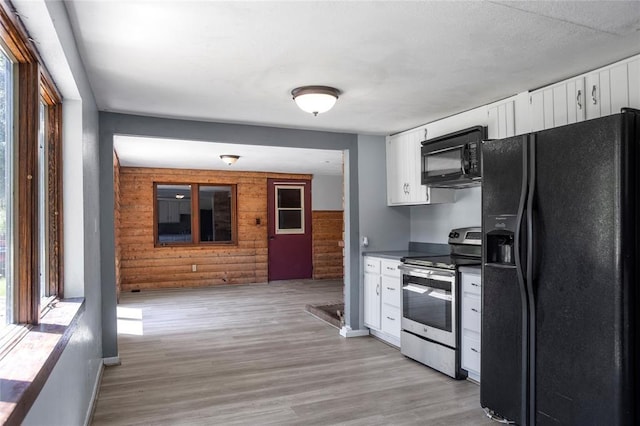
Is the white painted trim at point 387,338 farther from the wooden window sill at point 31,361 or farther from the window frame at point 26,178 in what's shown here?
the window frame at point 26,178

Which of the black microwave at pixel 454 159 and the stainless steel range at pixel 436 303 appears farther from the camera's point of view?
the black microwave at pixel 454 159

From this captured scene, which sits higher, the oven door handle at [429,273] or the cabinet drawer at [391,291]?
the oven door handle at [429,273]

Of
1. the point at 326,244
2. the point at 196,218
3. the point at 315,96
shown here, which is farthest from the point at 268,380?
the point at 326,244

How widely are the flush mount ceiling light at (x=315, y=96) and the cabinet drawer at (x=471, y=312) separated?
69.9 inches

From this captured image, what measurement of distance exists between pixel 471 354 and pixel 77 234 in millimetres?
2790

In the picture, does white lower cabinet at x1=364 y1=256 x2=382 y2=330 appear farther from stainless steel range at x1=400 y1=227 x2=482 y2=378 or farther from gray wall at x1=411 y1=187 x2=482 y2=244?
gray wall at x1=411 y1=187 x2=482 y2=244

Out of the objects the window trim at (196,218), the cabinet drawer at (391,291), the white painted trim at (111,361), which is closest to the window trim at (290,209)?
the window trim at (196,218)

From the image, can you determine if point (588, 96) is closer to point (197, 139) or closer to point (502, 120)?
point (502, 120)

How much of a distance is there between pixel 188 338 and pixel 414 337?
2.35m

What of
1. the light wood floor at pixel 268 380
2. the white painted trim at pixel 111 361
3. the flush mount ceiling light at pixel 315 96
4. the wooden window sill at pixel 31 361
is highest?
the flush mount ceiling light at pixel 315 96

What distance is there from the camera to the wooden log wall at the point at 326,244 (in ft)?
29.7

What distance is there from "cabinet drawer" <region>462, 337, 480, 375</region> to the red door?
5.74 metres

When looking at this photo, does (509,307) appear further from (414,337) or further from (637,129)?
(414,337)

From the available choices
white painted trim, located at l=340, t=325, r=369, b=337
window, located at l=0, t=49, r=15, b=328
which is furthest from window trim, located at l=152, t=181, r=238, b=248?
window, located at l=0, t=49, r=15, b=328
